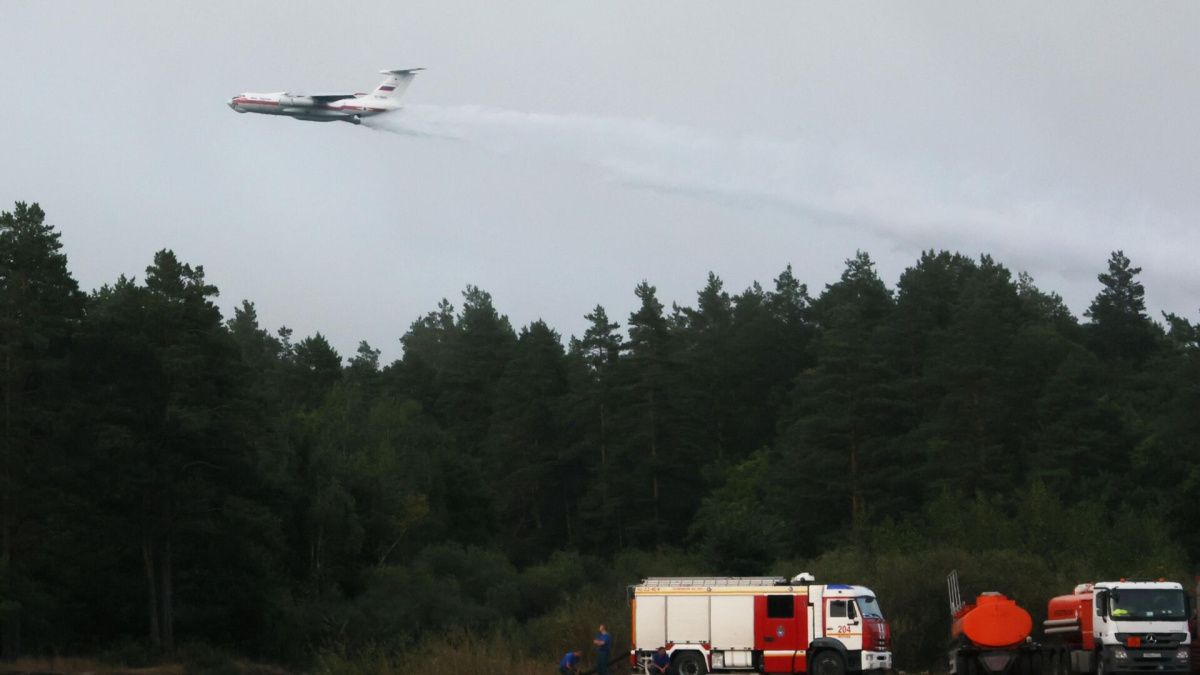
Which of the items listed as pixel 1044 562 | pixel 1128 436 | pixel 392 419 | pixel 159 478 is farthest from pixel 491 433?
pixel 1044 562

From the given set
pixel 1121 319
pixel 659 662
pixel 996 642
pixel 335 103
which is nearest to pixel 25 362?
pixel 335 103

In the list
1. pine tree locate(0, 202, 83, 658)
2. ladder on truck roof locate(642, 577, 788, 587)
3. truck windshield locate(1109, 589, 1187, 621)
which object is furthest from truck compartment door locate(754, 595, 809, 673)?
pine tree locate(0, 202, 83, 658)

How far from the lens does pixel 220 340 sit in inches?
2496

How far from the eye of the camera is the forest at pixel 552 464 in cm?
5697

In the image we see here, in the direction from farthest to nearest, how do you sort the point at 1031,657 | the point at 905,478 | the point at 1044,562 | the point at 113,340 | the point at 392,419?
the point at 392,419 < the point at 905,478 < the point at 113,340 < the point at 1044,562 < the point at 1031,657

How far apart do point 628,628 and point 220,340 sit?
2590cm

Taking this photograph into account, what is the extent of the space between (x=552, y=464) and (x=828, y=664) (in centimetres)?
6867

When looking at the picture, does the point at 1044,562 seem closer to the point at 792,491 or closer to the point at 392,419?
the point at 792,491

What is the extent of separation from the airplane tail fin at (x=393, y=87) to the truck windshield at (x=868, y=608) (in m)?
37.8

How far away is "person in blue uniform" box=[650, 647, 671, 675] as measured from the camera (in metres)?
36.9

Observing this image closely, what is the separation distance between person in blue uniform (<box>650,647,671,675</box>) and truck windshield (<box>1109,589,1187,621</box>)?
996 cm

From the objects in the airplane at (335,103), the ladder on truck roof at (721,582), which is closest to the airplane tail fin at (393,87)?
the airplane at (335,103)

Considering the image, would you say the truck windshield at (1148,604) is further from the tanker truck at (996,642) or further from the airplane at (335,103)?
the airplane at (335,103)

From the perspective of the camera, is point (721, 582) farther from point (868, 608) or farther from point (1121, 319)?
point (1121, 319)
